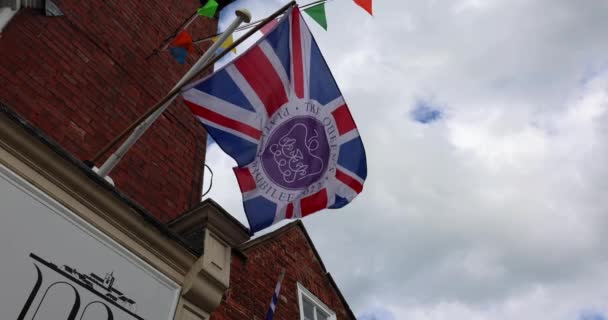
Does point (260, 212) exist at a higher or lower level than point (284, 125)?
lower

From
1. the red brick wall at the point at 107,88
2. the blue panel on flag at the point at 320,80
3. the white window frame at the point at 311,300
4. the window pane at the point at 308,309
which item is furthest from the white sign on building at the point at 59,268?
the window pane at the point at 308,309

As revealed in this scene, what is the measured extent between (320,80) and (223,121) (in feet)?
4.98

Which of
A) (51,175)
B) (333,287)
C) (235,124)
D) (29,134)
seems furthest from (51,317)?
(333,287)

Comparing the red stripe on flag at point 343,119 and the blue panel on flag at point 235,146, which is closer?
the blue panel on flag at point 235,146

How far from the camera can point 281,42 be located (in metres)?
6.19

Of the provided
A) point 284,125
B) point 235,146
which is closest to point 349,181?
point 284,125

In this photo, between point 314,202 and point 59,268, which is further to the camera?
point 314,202

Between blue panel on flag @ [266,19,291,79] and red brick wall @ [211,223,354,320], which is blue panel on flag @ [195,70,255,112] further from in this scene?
red brick wall @ [211,223,354,320]

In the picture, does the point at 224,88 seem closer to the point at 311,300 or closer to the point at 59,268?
the point at 59,268

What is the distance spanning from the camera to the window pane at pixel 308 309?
33.0 ft

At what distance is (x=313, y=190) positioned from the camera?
621 cm

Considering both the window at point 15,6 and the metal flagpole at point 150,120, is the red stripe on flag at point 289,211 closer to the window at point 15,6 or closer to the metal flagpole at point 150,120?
the metal flagpole at point 150,120

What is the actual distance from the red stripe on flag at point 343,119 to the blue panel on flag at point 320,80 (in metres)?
0.17

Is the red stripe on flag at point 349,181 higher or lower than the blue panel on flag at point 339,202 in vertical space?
higher
